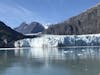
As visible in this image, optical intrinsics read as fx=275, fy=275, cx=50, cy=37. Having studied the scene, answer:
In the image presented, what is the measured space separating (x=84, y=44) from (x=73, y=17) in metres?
43.8

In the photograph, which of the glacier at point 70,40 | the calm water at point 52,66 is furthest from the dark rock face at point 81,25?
the calm water at point 52,66

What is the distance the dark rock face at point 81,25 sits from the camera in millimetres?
111312

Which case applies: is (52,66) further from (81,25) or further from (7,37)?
(81,25)

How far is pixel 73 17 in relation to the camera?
123 meters

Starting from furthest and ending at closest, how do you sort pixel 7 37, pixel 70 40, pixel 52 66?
1. pixel 7 37
2. pixel 70 40
3. pixel 52 66

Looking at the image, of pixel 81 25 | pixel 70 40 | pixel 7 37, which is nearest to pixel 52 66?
pixel 70 40

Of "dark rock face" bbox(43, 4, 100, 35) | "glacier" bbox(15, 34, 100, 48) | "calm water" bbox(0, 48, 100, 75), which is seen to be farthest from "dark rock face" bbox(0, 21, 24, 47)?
"calm water" bbox(0, 48, 100, 75)

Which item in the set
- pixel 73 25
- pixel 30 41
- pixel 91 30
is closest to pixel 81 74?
pixel 30 41

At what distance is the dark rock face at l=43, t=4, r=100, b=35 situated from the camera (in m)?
111

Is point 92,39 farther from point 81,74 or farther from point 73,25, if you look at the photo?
point 81,74

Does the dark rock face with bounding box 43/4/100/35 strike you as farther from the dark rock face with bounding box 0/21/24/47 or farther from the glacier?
the glacier

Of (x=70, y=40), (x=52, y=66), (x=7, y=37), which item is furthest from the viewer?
(x=7, y=37)

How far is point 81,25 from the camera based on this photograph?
383 ft

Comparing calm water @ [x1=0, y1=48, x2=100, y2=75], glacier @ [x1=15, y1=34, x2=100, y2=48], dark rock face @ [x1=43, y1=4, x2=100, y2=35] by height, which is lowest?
calm water @ [x1=0, y1=48, x2=100, y2=75]
